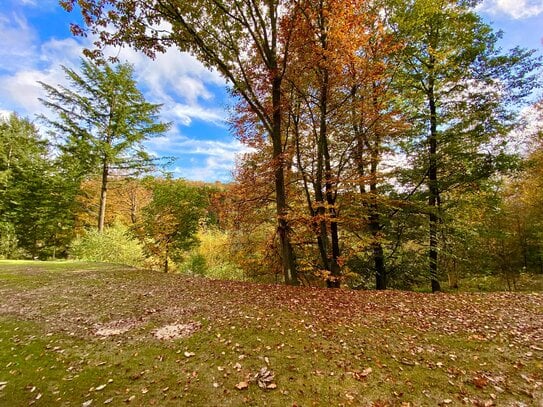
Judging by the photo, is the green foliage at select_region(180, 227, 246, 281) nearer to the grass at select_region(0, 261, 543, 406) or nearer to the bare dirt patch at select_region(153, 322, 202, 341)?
the grass at select_region(0, 261, 543, 406)

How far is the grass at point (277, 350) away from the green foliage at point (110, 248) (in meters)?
7.20

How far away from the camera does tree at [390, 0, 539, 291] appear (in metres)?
8.16

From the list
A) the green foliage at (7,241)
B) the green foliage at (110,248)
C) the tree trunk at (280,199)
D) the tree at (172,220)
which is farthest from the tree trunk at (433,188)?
the green foliage at (7,241)

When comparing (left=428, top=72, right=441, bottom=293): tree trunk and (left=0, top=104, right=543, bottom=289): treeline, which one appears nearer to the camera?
(left=428, top=72, right=441, bottom=293): tree trunk

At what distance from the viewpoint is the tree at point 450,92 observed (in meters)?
8.16

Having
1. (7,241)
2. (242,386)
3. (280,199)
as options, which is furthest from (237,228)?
(7,241)

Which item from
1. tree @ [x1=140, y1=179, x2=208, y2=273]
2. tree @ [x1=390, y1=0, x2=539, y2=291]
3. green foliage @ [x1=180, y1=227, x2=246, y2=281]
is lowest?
green foliage @ [x1=180, y1=227, x2=246, y2=281]

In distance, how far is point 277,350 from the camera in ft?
10.9

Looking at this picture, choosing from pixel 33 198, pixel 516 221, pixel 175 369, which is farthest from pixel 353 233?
pixel 33 198

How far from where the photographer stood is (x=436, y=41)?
8828mm

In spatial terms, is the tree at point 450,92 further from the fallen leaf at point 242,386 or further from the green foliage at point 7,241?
the green foliage at point 7,241

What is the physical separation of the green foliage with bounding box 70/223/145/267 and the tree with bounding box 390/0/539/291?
42.8 feet

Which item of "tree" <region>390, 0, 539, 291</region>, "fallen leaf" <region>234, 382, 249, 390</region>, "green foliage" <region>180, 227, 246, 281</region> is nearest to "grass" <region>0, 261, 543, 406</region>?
"fallen leaf" <region>234, 382, 249, 390</region>

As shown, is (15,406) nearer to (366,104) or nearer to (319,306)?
(319,306)
